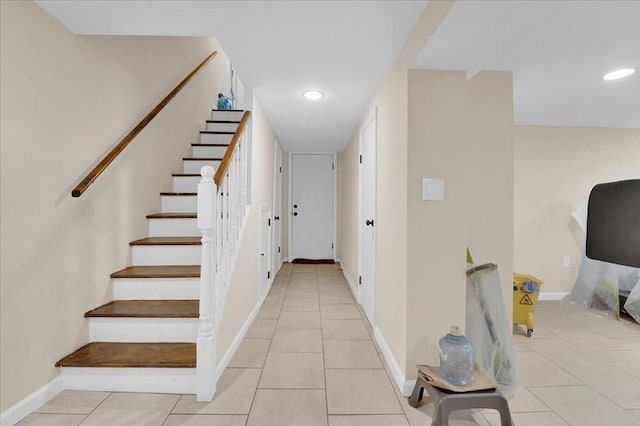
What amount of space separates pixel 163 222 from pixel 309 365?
5.45 ft

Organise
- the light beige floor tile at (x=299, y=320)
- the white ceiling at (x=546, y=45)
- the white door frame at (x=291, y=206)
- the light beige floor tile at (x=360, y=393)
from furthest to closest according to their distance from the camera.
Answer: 1. the white door frame at (x=291, y=206)
2. the light beige floor tile at (x=299, y=320)
3. the light beige floor tile at (x=360, y=393)
4. the white ceiling at (x=546, y=45)

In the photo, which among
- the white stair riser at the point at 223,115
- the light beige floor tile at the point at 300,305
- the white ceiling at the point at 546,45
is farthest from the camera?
the white stair riser at the point at 223,115

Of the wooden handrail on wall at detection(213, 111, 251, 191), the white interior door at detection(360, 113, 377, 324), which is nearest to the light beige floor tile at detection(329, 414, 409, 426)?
the white interior door at detection(360, 113, 377, 324)

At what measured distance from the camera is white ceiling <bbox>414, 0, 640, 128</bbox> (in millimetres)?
1229

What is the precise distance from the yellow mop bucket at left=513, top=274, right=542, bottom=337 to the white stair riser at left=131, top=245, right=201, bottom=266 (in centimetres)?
258

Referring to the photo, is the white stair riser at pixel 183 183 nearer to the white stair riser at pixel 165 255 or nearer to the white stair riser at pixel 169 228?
the white stair riser at pixel 169 228

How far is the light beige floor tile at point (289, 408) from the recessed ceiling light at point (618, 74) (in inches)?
112

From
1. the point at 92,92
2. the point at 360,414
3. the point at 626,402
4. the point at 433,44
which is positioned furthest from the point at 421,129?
the point at 92,92

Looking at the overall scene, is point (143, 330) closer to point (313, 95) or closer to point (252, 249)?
point (252, 249)

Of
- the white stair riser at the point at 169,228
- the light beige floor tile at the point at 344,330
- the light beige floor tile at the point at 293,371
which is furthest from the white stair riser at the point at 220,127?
the light beige floor tile at the point at 293,371

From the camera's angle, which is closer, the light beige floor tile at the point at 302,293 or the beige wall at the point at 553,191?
the beige wall at the point at 553,191

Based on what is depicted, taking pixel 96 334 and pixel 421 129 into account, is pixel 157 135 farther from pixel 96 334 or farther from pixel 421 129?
pixel 421 129

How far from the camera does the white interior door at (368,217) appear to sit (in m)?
2.48

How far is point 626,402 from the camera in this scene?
1584 millimetres
